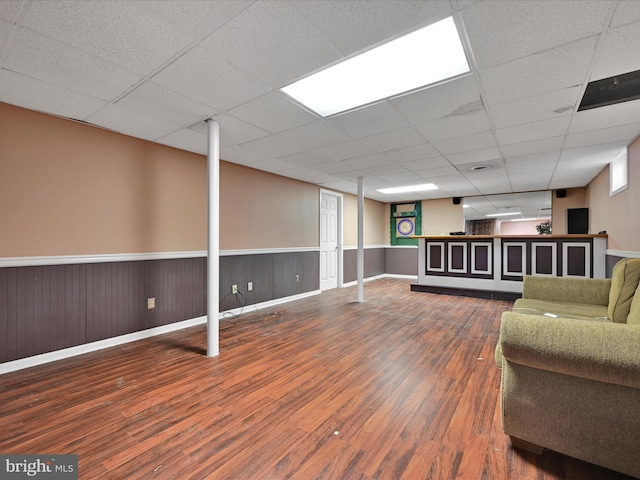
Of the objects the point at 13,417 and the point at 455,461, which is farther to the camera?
the point at 13,417

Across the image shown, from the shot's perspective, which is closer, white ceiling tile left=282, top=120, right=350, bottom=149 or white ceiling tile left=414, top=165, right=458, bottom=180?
white ceiling tile left=282, top=120, right=350, bottom=149

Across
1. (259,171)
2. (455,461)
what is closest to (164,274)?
(259,171)

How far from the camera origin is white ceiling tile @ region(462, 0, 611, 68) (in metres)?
1.49

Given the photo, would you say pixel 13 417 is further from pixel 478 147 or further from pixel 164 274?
pixel 478 147

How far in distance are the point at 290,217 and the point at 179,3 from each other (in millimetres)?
4159

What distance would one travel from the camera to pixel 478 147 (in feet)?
12.2

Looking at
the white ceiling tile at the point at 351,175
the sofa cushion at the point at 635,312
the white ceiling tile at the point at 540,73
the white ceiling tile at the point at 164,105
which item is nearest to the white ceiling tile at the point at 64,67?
the white ceiling tile at the point at 164,105

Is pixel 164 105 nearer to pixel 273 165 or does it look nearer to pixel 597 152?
pixel 273 165

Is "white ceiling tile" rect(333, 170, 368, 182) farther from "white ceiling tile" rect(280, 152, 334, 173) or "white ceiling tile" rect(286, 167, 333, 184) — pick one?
"white ceiling tile" rect(280, 152, 334, 173)

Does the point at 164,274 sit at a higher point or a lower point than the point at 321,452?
higher

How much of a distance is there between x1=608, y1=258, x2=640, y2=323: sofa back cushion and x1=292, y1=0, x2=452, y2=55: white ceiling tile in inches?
90.9

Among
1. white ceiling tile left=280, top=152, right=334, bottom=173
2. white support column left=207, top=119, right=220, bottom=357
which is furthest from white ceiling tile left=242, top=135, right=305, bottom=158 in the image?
white support column left=207, top=119, right=220, bottom=357

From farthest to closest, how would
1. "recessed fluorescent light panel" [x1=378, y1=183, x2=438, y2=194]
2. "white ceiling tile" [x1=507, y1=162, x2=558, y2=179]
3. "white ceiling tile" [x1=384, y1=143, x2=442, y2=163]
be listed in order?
"recessed fluorescent light panel" [x1=378, y1=183, x2=438, y2=194], "white ceiling tile" [x1=507, y1=162, x2=558, y2=179], "white ceiling tile" [x1=384, y1=143, x2=442, y2=163]

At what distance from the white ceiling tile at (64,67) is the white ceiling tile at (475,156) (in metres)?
3.81
